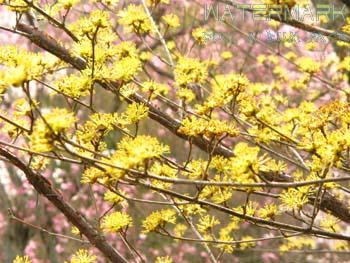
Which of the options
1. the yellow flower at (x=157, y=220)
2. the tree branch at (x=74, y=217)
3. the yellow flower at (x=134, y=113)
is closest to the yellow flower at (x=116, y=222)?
the yellow flower at (x=157, y=220)

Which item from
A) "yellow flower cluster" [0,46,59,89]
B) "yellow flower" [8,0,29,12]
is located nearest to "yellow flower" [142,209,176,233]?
"yellow flower cluster" [0,46,59,89]

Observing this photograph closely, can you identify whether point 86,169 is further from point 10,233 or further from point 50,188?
point 10,233

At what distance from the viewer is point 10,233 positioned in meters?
7.57

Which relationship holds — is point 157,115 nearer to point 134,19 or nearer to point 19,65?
point 134,19

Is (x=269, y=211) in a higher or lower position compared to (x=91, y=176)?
higher

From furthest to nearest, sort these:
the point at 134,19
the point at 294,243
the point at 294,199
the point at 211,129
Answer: the point at 294,243, the point at 134,19, the point at 294,199, the point at 211,129

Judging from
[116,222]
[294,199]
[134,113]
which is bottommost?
[116,222]

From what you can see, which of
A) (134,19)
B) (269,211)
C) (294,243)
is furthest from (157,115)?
(294,243)

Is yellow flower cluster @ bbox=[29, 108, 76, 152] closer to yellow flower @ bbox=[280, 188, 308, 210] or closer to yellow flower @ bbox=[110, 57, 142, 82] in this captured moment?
yellow flower @ bbox=[110, 57, 142, 82]

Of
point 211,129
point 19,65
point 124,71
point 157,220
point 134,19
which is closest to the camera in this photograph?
point 19,65

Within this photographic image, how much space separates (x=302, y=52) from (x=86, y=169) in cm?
791

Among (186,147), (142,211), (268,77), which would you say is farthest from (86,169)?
(268,77)

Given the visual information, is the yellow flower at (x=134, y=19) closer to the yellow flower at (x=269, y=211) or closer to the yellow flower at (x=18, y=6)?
the yellow flower at (x=18, y=6)

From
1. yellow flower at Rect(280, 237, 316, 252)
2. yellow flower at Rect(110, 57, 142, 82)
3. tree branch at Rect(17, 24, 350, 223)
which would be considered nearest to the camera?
yellow flower at Rect(110, 57, 142, 82)
